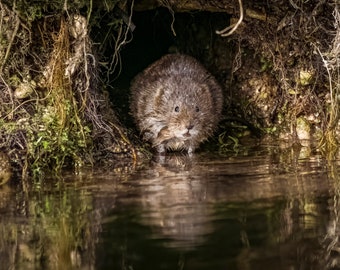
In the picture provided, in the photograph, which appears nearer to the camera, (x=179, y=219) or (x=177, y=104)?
(x=179, y=219)

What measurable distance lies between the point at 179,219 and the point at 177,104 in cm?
297

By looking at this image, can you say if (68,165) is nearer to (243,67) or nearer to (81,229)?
(81,229)

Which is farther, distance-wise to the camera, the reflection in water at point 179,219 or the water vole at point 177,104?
the water vole at point 177,104

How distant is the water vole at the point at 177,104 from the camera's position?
7375 mm

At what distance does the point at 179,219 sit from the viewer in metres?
4.54

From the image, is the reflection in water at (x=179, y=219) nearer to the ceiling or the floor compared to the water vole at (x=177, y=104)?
nearer to the floor

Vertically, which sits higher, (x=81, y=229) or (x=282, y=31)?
(x=282, y=31)

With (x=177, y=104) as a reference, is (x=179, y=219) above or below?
below

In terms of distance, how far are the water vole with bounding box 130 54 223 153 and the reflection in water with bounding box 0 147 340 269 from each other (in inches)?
40.3

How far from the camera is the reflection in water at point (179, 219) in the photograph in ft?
12.6

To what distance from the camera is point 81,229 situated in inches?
175

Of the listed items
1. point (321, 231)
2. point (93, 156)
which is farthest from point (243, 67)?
point (321, 231)

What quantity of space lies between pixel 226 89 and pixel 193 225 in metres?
4.35

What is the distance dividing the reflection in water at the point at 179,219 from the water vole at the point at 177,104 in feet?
3.35
